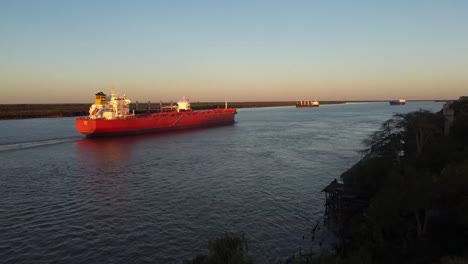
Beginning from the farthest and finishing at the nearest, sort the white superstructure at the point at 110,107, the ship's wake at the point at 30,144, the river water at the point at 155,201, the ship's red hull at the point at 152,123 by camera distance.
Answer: the white superstructure at the point at 110,107
the ship's red hull at the point at 152,123
the ship's wake at the point at 30,144
the river water at the point at 155,201

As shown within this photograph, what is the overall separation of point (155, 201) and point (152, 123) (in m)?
39.2

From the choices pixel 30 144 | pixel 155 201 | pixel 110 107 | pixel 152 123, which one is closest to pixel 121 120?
pixel 110 107

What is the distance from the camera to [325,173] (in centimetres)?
2703

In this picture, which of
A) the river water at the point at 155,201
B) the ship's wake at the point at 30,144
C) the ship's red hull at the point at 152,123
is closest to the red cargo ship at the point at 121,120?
the ship's red hull at the point at 152,123

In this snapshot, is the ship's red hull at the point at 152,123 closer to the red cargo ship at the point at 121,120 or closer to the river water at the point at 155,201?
the red cargo ship at the point at 121,120

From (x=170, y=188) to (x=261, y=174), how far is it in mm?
7165

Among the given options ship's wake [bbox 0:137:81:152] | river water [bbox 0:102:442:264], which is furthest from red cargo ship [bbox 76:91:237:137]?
river water [bbox 0:102:442:264]

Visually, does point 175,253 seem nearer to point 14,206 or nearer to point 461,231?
point 461,231

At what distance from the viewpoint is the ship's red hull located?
4959 cm

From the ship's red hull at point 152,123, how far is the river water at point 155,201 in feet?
34.2

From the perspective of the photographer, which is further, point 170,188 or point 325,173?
point 325,173

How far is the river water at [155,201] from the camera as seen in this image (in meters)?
14.6

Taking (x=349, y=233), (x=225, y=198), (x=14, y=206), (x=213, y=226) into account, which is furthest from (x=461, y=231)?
(x=14, y=206)

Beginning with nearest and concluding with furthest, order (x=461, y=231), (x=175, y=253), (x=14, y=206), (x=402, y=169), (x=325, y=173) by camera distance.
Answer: (x=461, y=231)
(x=175, y=253)
(x=402, y=169)
(x=14, y=206)
(x=325, y=173)
